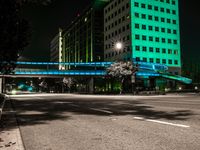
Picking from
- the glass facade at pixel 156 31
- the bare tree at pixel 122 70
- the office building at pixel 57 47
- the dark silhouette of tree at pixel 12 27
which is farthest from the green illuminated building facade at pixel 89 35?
the dark silhouette of tree at pixel 12 27

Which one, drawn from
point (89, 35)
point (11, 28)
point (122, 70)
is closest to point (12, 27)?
point (11, 28)

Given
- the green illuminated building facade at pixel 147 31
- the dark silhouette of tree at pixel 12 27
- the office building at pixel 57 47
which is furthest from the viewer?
the office building at pixel 57 47

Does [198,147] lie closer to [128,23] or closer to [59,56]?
[128,23]

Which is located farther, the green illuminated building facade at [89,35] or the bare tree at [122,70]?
the green illuminated building facade at [89,35]

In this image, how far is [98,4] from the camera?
11288cm

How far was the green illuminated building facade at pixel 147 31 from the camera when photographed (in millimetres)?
88125

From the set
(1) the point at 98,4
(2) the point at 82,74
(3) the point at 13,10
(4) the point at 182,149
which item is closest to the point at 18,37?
(3) the point at 13,10

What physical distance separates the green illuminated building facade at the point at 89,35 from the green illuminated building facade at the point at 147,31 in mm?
13089

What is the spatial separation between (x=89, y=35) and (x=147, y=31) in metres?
35.4

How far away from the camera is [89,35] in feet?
391

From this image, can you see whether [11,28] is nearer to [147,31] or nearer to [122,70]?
[122,70]

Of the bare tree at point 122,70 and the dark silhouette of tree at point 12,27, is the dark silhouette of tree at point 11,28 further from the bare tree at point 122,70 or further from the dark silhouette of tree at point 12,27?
the bare tree at point 122,70

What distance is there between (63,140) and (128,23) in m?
85.8

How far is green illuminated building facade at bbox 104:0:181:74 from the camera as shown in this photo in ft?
289
